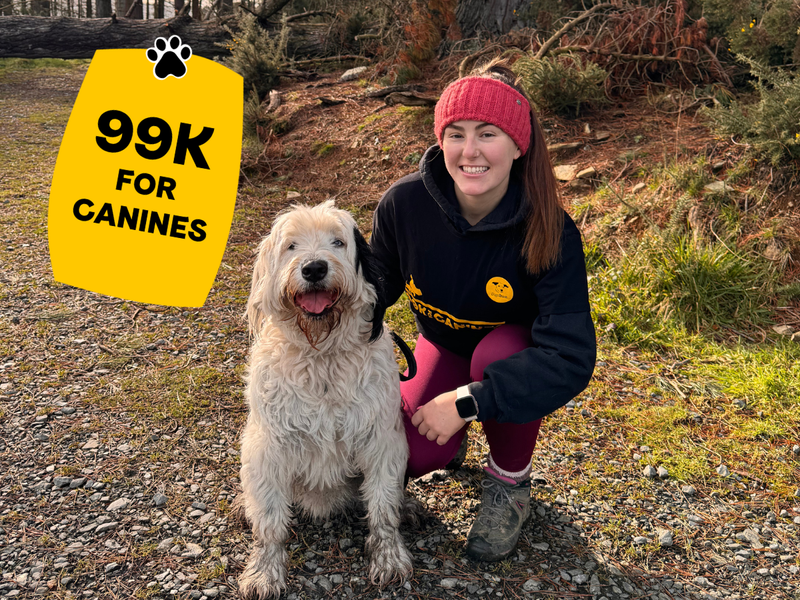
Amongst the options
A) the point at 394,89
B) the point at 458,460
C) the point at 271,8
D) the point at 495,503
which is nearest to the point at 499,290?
the point at 495,503

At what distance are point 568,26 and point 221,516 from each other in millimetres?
6403

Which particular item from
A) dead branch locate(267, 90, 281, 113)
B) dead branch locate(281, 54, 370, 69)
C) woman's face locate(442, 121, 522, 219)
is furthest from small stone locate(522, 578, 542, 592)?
dead branch locate(281, 54, 370, 69)

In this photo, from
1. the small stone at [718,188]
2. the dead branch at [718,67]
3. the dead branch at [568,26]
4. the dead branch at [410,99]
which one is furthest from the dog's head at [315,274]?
the dead branch at [718,67]

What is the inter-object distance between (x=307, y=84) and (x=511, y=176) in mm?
8395

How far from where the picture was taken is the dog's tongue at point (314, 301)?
2.46m

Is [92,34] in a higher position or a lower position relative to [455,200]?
lower

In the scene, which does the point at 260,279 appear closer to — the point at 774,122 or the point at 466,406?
the point at 466,406

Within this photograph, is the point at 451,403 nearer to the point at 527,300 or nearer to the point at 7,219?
the point at 527,300

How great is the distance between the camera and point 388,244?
3.18m

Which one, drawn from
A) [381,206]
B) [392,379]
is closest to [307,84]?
[381,206]

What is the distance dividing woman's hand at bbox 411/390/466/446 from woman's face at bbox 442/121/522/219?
0.92m

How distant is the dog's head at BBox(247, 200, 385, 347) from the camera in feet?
7.96

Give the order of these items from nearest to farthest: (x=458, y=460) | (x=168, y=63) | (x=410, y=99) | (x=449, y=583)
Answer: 1. (x=449, y=583)
2. (x=458, y=460)
3. (x=168, y=63)
4. (x=410, y=99)

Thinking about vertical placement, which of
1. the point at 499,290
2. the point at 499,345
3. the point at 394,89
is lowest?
the point at 394,89
